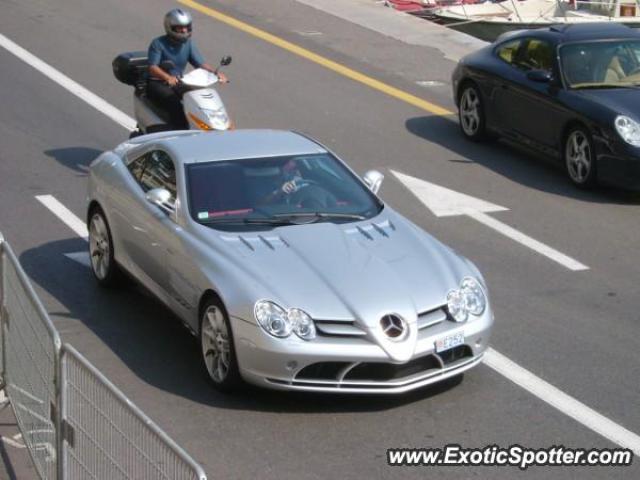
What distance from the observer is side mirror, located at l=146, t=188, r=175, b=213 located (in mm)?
9547

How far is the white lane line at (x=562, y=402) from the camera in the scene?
809 centimetres

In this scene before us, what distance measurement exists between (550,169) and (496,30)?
38.5 feet

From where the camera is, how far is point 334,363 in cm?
818

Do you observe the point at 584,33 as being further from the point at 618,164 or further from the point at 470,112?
the point at 618,164

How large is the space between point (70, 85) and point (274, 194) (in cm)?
916

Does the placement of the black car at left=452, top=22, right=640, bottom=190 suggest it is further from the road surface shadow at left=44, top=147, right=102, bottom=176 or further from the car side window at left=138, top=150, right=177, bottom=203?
the car side window at left=138, top=150, right=177, bottom=203

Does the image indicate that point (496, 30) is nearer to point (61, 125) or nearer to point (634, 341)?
point (61, 125)

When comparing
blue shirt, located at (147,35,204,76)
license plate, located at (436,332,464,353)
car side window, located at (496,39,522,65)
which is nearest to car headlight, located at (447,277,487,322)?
license plate, located at (436,332,464,353)

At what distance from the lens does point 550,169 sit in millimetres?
15164

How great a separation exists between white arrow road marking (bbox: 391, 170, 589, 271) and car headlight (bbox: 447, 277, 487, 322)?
10.0 ft

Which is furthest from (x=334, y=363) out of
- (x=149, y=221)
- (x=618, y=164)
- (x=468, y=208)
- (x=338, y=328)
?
(x=618, y=164)

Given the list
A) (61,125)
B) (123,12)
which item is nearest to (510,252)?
(61,125)

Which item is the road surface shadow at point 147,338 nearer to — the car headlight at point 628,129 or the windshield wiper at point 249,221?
the windshield wiper at point 249,221

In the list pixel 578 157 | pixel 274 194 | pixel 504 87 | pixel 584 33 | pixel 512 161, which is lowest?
pixel 512 161
